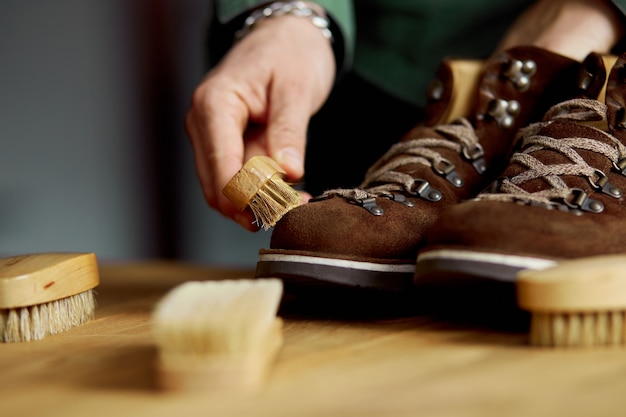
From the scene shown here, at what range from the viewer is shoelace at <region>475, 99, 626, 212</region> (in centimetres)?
70

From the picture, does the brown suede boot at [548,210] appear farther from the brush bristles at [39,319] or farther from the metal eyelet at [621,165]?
the brush bristles at [39,319]

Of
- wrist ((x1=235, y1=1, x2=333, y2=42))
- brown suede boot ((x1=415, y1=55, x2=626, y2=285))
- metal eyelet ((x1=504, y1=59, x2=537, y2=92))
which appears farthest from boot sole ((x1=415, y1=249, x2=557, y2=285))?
wrist ((x1=235, y1=1, x2=333, y2=42))

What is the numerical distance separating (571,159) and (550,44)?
261mm

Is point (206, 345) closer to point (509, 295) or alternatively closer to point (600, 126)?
point (509, 295)

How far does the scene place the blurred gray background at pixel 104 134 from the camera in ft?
7.89

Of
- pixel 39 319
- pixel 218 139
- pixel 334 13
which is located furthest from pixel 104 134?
pixel 39 319

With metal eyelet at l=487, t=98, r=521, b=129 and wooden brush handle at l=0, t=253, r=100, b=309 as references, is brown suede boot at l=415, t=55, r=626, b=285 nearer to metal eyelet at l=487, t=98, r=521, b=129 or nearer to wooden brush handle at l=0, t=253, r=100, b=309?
metal eyelet at l=487, t=98, r=521, b=129

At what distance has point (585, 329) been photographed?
60 centimetres

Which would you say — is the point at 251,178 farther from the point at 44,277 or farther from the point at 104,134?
the point at 104,134

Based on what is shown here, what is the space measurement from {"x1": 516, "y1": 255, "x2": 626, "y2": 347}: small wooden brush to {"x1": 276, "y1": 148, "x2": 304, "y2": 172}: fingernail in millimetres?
372

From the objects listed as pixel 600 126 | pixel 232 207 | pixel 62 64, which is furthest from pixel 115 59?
pixel 600 126

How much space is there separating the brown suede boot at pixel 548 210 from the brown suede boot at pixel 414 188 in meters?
0.07

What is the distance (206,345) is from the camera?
0.51 m

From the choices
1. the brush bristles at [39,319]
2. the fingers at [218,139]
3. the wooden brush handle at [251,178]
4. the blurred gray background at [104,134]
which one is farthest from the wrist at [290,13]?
the blurred gray background at [104,134]
